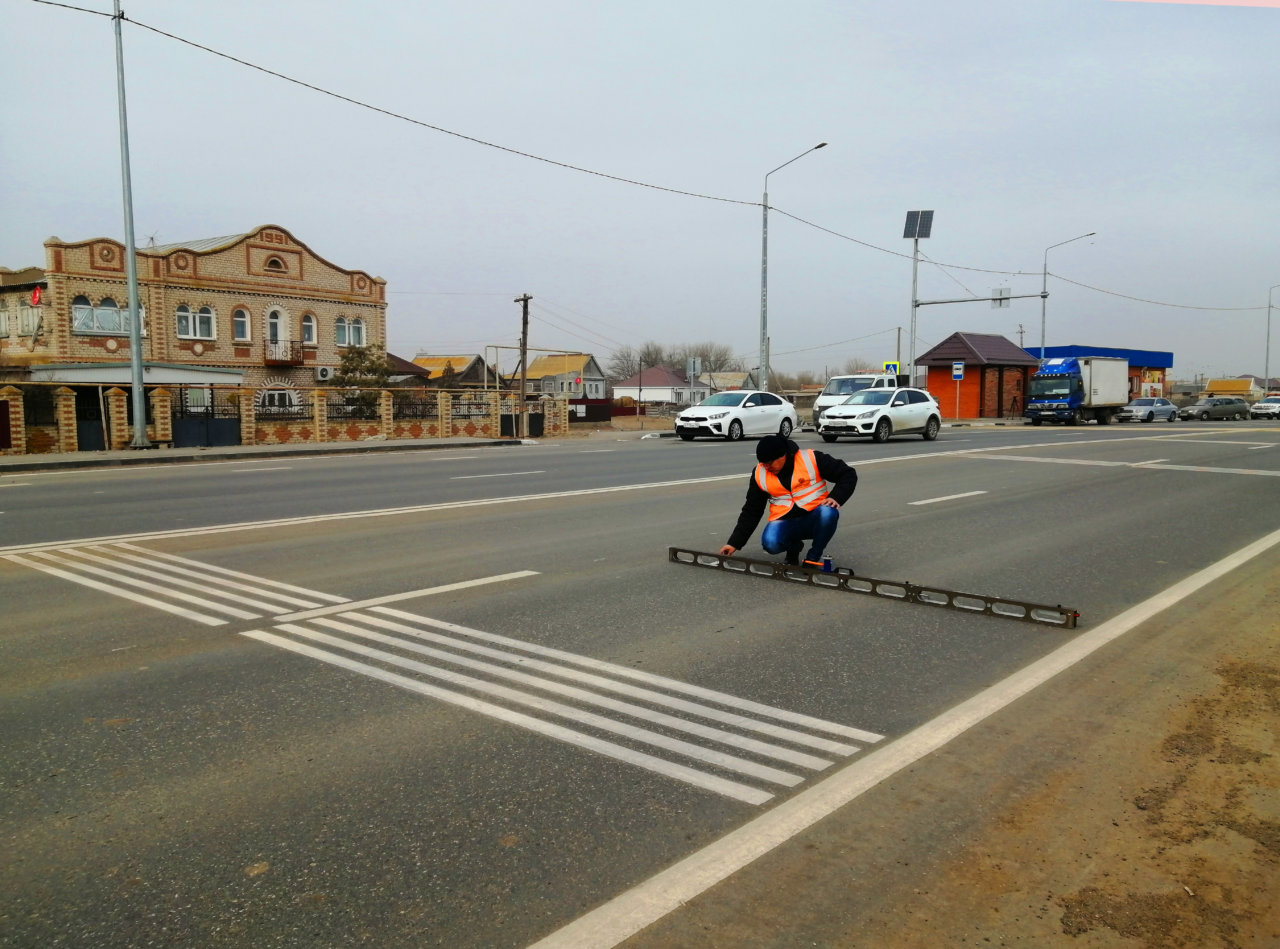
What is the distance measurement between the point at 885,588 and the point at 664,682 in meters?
2.91

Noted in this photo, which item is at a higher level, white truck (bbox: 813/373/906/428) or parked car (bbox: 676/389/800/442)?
white truck (bbox: 813/373/906/428)

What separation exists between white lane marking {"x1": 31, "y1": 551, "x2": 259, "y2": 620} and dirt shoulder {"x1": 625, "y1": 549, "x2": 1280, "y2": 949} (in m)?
4.50

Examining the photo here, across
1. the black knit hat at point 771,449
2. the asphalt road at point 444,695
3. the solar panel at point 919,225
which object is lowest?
the asphalt road at point 444,695

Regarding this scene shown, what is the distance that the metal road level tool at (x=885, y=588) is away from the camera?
6.50 m

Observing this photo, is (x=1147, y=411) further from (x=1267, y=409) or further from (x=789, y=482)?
(x=789, y=482)

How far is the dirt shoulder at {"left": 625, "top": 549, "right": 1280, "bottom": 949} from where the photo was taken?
285cm

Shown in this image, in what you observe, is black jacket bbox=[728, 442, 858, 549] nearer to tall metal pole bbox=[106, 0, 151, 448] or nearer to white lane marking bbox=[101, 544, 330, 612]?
white lane marking bbox=[101, 544, 330, 612]

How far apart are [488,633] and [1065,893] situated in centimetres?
377

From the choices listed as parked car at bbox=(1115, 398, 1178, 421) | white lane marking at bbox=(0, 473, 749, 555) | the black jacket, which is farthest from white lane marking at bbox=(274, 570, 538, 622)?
parked car at bbox=(1115, 398, 1178, 421)

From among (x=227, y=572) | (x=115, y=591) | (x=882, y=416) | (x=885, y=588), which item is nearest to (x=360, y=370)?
(x=882, y=416)

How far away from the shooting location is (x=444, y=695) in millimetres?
4809

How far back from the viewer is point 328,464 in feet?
67.1

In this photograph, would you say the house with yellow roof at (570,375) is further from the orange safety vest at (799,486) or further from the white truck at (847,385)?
the orange safety vest at (799,486)

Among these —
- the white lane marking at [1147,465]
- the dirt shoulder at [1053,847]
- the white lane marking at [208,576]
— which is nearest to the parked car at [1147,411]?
the white lane marking at [1147,465]
